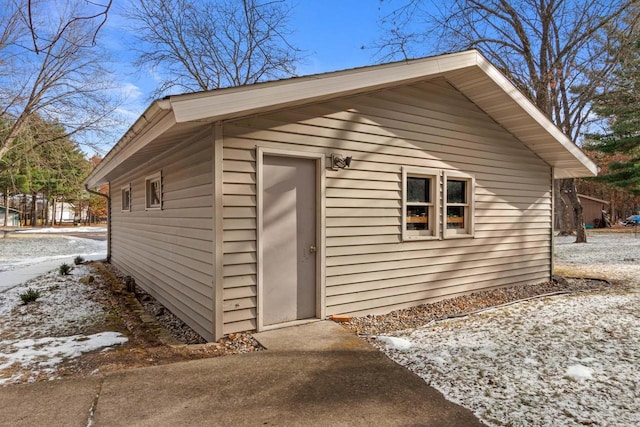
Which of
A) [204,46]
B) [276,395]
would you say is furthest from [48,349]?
[204,46]

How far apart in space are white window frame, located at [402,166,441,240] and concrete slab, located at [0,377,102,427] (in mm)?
4185

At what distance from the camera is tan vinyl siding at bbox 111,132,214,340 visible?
420cm

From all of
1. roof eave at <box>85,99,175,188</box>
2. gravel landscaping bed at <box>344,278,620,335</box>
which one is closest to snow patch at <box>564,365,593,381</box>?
gravel landscaping bed at <box>344,278,620,335</box>

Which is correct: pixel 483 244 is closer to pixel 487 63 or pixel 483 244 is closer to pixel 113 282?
pixel 487 63

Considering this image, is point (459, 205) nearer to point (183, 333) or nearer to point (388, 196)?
point (388, 196)

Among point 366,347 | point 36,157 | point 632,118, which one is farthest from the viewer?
point 632,118

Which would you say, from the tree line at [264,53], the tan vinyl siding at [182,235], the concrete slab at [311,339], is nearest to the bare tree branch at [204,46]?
the tree line at [264,53]

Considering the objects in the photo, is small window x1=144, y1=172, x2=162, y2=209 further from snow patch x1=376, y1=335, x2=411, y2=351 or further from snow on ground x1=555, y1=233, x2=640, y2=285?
snow on ground x1=555, y1=233, x2=640, y2=285

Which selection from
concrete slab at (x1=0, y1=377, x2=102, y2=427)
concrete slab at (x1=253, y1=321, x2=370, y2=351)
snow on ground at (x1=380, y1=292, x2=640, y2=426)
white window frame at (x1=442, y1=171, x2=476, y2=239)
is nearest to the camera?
concrete slab at (x1=0, y1=377, x2=102, y2=427)

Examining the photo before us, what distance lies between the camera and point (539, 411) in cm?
258

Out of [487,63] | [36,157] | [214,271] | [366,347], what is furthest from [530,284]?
[36,157]

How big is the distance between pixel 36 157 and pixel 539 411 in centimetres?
1799

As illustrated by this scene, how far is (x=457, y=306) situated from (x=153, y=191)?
18.2 feet

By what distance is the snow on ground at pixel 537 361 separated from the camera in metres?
2.60
